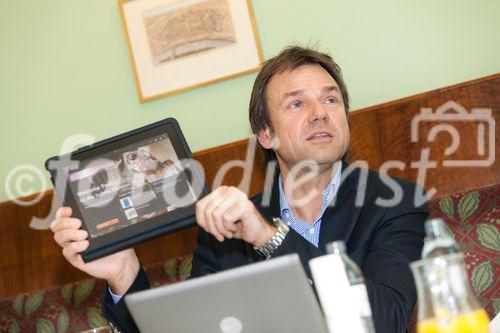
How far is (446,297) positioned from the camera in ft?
3.36

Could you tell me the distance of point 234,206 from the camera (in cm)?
168

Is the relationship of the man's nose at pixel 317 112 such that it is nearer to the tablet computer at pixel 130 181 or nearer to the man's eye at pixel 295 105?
the man's eye at pixel 295 105

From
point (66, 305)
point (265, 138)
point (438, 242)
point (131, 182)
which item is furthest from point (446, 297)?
point (66, 305)

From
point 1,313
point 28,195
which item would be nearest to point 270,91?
point 28,195

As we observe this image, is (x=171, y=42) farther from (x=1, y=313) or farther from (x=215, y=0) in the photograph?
(x=1, y=313)

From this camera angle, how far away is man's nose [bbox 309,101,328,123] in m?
2.30

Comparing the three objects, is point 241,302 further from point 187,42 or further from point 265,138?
point 187,42

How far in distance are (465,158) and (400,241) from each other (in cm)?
58

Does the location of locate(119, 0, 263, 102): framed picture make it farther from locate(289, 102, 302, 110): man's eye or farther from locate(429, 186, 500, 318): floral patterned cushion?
locate(429, 186, 500, 318): floral patterned cushion

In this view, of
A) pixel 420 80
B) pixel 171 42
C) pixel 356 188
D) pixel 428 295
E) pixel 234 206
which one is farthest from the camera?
pixel 171 42

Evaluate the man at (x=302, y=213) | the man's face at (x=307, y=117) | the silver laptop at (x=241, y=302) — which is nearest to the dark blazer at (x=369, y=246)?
the man at (x=302, y=213)

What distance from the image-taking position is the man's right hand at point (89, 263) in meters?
1.76

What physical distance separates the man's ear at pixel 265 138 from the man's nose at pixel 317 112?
0.82 feet

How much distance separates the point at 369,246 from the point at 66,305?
1.27m
